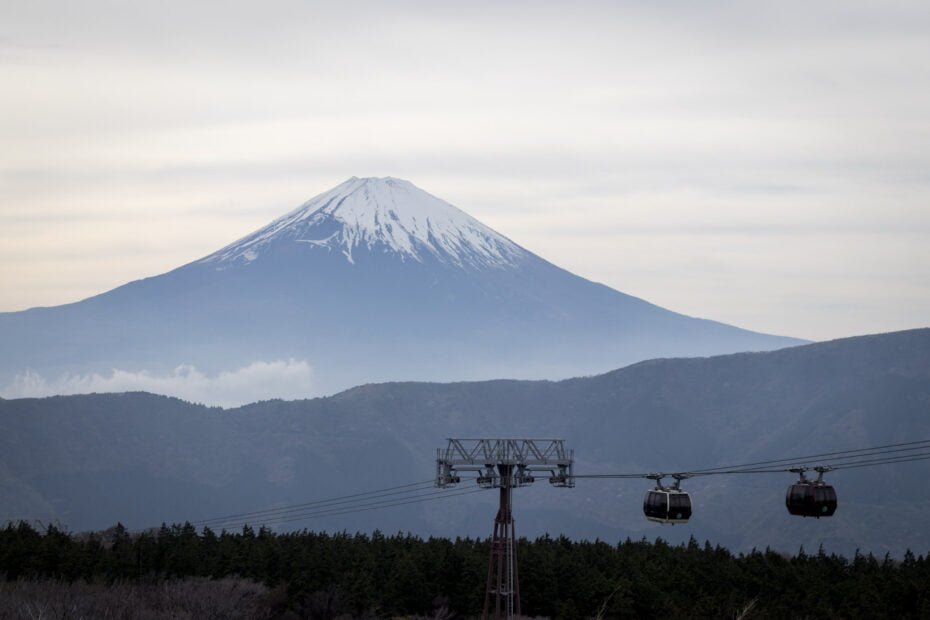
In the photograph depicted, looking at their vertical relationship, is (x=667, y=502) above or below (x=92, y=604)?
above

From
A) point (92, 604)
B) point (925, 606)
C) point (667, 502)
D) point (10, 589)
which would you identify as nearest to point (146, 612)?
point (92, 604)

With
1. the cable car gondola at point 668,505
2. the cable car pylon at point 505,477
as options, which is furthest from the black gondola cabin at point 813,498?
the cable car pylon at point 505,477

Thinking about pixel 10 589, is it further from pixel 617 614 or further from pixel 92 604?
pixel 617 614

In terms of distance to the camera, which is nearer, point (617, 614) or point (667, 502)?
point (667, 502)

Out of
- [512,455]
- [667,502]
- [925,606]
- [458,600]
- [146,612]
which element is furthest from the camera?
[458,600]

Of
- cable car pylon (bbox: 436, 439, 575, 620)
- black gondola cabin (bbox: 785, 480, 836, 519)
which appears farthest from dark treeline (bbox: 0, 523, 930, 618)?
black gondola cabin (bbox: 785, 480, 836, 519)
